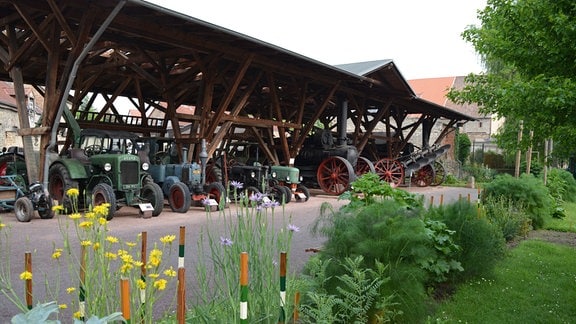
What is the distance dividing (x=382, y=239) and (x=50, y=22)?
8.46m

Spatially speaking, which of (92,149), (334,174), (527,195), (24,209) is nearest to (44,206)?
(24,209)

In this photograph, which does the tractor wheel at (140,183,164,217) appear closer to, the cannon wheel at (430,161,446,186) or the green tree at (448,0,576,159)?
the green tree at (448,0,576,159)

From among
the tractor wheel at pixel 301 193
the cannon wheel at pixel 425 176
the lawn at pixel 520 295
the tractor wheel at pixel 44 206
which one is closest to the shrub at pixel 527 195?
the lawn at pixel 520 295

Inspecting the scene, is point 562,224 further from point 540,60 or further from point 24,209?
point 24,209

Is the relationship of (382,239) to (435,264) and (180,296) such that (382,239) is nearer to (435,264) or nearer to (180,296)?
(435,264)

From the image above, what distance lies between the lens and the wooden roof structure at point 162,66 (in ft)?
30.1

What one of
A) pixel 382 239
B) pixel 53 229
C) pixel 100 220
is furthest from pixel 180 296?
pixel 53 229

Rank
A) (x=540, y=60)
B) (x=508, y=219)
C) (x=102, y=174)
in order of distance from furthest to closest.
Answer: (x=102, y=174) → (x=508, y=219) → (x=540, y=60)

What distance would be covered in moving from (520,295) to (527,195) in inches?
210

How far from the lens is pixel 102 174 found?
9750mm

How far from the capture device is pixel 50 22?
938 cm

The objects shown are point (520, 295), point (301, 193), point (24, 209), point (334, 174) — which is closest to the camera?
point (520, 295)

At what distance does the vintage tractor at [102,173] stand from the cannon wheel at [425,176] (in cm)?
1648

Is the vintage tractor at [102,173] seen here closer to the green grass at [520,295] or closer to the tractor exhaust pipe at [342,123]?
the green grass at [520,295]
